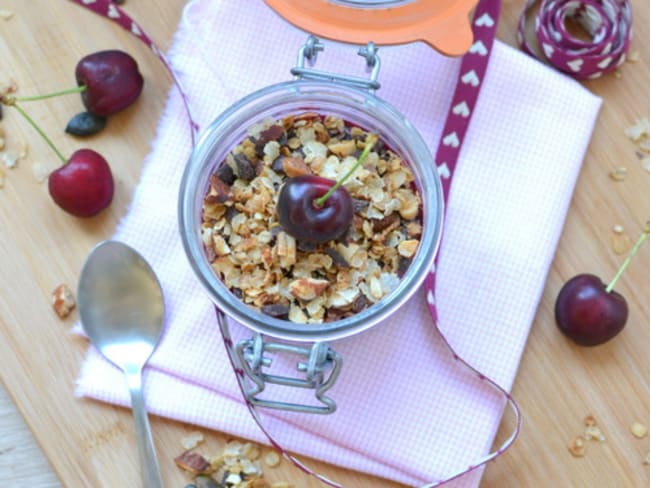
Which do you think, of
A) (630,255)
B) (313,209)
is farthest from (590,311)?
(313,209)

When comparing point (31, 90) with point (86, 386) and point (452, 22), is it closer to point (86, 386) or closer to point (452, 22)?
point (86, 386)

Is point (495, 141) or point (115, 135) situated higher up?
point (495, 141)

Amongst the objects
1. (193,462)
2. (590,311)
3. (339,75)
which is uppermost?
(339,75)

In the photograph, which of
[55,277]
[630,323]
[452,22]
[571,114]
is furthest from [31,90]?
[630,323]

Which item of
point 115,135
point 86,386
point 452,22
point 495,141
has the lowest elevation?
point 86,386

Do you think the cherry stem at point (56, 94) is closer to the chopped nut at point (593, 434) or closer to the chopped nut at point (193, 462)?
the chopped nut at point (193, 462)

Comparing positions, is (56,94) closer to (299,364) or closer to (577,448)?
(299,364)

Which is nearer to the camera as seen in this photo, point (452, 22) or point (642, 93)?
point (452, 22)
